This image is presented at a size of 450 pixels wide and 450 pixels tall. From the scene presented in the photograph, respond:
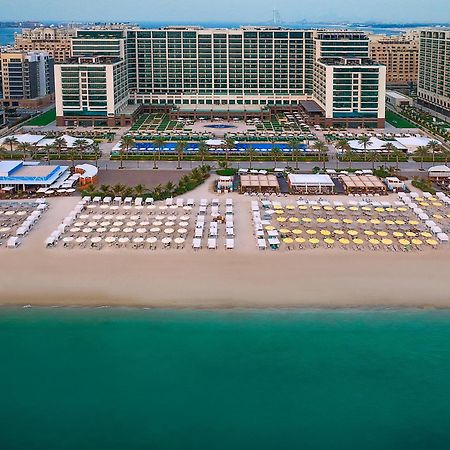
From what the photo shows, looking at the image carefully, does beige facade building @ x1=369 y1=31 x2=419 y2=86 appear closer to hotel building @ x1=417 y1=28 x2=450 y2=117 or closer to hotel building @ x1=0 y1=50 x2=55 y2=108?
hotel building @ x1=417 y1=28 x2=450 y2=117

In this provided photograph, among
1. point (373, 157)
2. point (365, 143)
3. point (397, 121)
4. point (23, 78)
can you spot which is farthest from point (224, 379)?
point (23, 78)

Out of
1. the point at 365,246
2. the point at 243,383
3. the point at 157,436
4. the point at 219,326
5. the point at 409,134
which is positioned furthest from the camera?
the point at 409,134

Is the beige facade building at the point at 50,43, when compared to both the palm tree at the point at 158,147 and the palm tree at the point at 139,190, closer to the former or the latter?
the palm tree at the point at 158,147

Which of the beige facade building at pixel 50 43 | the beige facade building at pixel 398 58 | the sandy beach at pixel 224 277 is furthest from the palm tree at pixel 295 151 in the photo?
the beige facade building at pixel 50 43

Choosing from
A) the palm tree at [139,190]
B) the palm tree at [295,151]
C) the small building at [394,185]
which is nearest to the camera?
the palm tree at [139,190]

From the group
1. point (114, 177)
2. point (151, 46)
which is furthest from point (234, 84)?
point (114, 177)

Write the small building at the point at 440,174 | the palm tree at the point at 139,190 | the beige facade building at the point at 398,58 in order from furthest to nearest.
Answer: the beige facade building at the point at 398,58, the small building at the point at 440,174, the palm tree at the point at 139,190

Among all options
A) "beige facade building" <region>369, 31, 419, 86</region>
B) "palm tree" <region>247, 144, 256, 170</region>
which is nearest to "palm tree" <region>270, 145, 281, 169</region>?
"palm tree" <region>247, 144, 256, 170</region>

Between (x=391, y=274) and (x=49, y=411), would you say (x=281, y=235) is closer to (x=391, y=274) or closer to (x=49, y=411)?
(x=391, y=274)
